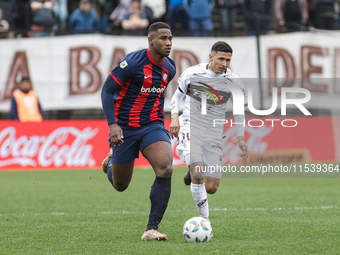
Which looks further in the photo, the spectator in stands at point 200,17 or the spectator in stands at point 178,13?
the spectator in stands at point 178,13

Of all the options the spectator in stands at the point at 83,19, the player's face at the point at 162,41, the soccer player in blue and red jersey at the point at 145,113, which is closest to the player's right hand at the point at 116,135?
the soccer player in blue and red jersey at the point at 145,113

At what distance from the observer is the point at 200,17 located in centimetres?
1691

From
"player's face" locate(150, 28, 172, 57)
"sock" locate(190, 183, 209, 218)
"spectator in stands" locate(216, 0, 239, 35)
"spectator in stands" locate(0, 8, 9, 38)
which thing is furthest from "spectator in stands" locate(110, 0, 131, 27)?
"sock" locate(190, 183, 209, 218)

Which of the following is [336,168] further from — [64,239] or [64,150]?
[64,239]

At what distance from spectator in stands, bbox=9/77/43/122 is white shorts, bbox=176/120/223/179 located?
9.18 meters

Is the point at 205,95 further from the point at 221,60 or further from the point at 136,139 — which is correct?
the point at 136,139

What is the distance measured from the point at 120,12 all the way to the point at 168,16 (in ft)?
4.97

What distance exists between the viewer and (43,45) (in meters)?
16.5

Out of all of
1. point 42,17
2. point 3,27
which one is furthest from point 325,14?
point 3,27

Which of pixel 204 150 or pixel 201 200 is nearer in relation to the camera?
pixel 201 200

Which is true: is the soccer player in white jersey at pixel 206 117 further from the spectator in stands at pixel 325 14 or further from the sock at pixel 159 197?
the spectator in stands at pixel 325 14

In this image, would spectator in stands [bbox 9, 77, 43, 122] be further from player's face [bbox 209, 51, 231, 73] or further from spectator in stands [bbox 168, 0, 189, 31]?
player's face [bbox 209, 51, 231, 73]

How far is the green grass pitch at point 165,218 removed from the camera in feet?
17.1

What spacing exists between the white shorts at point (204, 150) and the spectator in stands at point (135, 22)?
10.1 meters
